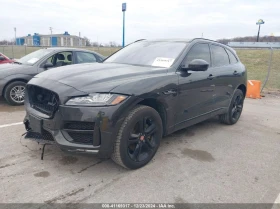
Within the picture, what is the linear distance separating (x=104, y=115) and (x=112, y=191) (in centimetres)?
83

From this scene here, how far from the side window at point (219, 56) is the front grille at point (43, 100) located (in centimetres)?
298

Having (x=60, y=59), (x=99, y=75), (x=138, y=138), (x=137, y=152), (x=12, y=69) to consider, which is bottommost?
(x=137, y=152)

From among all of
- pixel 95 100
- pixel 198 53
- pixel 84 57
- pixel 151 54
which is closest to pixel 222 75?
pixel 198 53

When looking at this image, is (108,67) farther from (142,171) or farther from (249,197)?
(249,197)

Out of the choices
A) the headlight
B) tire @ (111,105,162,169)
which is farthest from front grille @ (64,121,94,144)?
tire @ (111,105,162,169)

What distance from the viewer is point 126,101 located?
289cm

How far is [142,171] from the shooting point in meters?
3.20

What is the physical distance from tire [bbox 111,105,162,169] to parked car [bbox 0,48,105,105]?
4154mm

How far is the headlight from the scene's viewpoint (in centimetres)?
276

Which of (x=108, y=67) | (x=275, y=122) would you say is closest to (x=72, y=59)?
(x=108, y=67)

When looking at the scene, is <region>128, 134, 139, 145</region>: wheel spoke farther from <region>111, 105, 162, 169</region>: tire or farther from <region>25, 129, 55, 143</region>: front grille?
<region>25, 129, 55, 143</region>: front grille

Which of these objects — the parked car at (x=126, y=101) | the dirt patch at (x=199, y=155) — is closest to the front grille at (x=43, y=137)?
the parked car at (x=126, y=101)

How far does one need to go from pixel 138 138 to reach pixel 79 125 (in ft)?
2.50

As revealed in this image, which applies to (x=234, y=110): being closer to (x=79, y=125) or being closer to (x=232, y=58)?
(x=232, y=58)
